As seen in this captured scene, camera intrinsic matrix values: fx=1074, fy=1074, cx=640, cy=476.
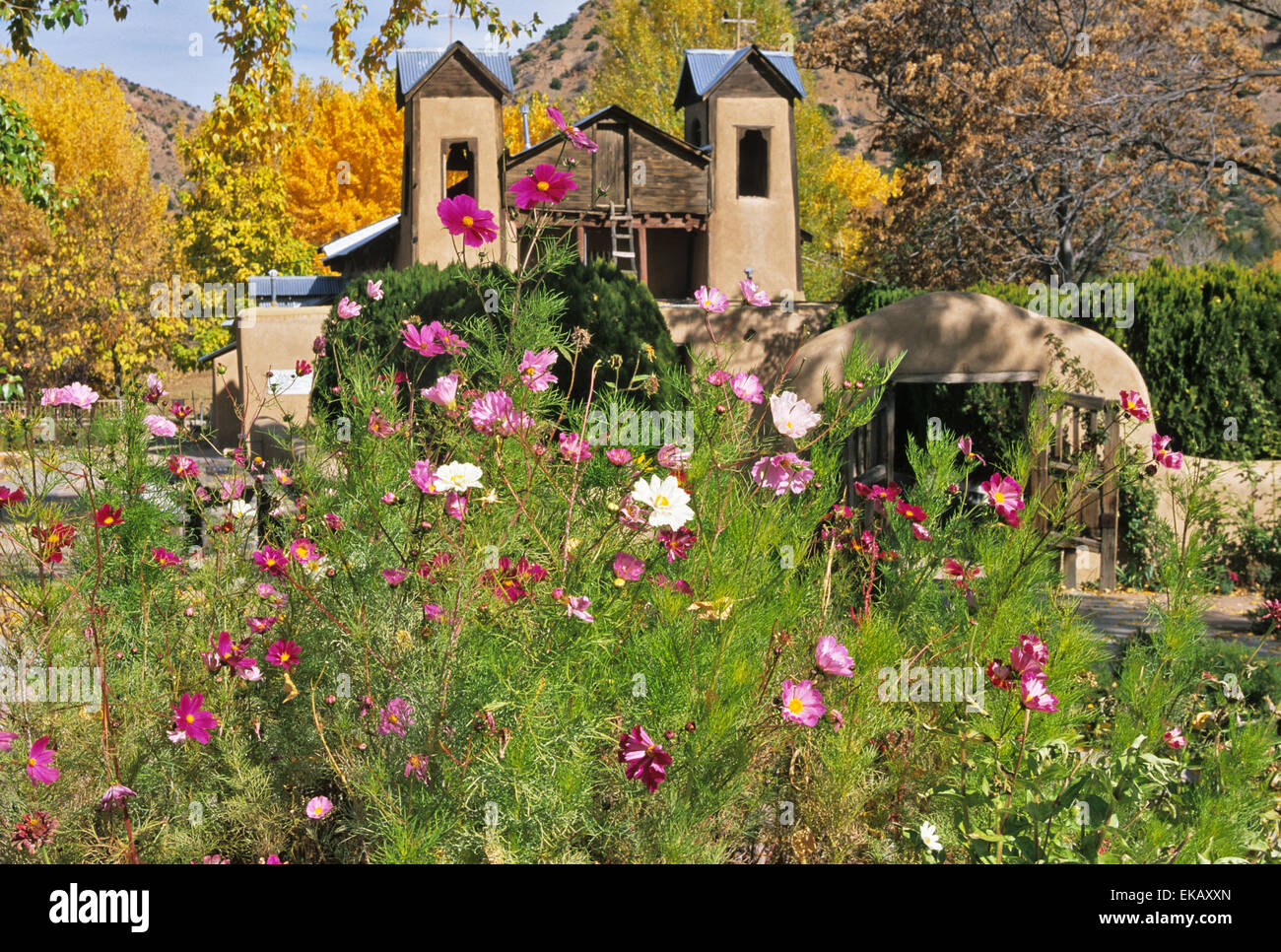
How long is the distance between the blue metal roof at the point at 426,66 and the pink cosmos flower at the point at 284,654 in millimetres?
18500

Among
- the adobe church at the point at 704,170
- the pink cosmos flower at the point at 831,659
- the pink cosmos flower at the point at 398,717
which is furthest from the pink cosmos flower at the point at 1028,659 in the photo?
the adobe church at the point at 704,170

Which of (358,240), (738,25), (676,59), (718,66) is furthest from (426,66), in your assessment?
(676,59)

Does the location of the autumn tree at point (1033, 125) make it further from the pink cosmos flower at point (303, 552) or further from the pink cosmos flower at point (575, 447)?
the pink cosmos flower at point (303, 552)

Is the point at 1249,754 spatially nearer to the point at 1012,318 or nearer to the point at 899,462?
the point at 1012,318

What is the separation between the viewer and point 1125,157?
1616 centimetres

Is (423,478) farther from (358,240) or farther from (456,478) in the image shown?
(358,240)

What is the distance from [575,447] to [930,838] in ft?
3.62

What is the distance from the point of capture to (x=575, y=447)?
7.36 ft

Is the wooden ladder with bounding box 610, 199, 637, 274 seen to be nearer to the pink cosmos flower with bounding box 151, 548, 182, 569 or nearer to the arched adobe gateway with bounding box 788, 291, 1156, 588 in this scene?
the arched adobe gateway with bounding box 788, 291, 1156, 588

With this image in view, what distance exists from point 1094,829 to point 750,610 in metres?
Result: 0.85

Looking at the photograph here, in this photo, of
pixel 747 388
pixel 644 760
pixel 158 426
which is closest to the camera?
pixel 644 760

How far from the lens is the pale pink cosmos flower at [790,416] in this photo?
2.29 meters

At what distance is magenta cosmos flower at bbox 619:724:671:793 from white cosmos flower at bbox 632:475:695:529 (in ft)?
1.24
